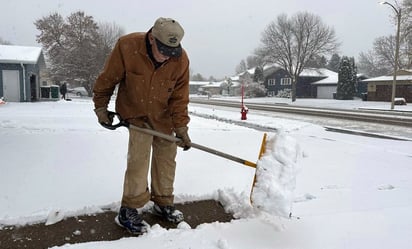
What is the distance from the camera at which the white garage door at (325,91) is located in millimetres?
51469

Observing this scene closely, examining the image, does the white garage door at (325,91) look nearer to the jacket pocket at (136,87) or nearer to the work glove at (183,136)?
the work glove at (183,136)

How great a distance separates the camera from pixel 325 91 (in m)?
52.6

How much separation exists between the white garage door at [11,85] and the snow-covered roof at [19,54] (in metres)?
0.75

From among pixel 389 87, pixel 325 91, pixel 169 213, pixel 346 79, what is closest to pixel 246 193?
pixel 169 213

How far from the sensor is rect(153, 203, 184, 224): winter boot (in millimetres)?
3107

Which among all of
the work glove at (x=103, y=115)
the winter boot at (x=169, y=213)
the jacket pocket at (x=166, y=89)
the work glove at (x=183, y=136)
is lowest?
the winter boot at (x=169, y=213)

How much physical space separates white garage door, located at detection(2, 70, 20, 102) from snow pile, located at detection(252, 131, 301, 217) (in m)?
21.5

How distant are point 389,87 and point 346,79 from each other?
27.3 feet

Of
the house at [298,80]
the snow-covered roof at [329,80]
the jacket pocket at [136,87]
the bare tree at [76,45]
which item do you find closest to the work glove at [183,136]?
the jacket pocket at [136,87]

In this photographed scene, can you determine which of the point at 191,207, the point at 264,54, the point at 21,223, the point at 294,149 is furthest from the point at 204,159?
the point at 264,54

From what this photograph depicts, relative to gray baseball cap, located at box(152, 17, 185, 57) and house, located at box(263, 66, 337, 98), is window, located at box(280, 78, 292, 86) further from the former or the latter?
gray baseball cap, located at box(152, 17, 185, 57)

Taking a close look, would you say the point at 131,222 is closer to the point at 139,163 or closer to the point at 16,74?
the point at 139,163

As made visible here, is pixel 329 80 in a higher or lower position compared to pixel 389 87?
higher

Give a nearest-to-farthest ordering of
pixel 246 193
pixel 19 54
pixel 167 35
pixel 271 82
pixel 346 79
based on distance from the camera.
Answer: pixel 167 35, pixel 246 193, pixel 19 54, pixel 346 79, pixel 271 82
